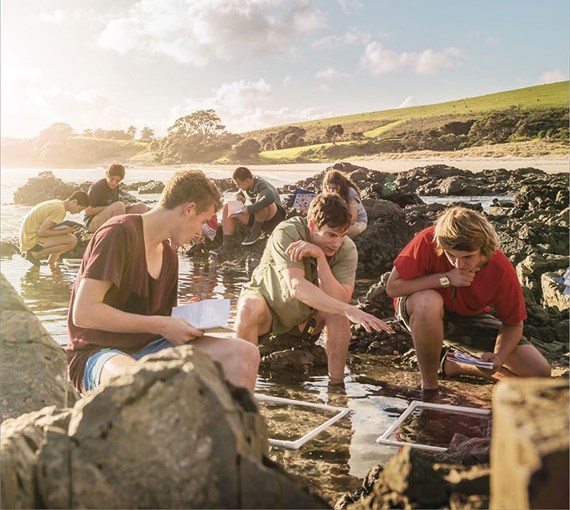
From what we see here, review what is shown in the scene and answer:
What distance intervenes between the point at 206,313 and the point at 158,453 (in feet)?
7.14

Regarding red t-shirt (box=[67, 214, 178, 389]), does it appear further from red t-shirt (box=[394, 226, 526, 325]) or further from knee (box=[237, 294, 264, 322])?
red t-shirt (box=[394, 226, 526, 325])

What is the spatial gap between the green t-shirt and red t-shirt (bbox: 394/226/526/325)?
0.50 meters

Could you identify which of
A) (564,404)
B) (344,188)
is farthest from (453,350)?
(564,404)

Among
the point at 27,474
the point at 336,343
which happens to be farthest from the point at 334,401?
the point at 27,474

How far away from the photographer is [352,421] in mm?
4641

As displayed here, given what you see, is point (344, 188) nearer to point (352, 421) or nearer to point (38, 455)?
point (352, 421)

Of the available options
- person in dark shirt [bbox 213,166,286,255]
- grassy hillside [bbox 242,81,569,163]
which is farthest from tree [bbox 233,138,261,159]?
person in dark shirt [bbox 213,166,286,255]

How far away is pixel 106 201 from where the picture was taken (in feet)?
39.2

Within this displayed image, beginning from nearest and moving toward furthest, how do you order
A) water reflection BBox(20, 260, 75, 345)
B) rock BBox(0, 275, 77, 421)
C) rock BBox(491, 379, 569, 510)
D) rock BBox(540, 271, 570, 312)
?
rock BBox(491, 379, 569, 510), rock BBox(0, 275, 77, 421), rock BBox(540, 271, 570, 312), water reflection BBox(20, 260, 75, 345)

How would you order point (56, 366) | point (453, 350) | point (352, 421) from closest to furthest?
point (56, 366) → point (352, 421) → point (453, 350)

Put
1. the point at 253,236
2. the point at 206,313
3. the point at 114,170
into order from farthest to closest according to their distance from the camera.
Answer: the point at 253,236 < the point at 114,170 < the point at 206,313

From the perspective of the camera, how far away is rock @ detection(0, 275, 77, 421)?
10.0 feet

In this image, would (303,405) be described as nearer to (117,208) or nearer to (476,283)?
(476,283)

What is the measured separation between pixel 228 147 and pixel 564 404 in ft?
151
